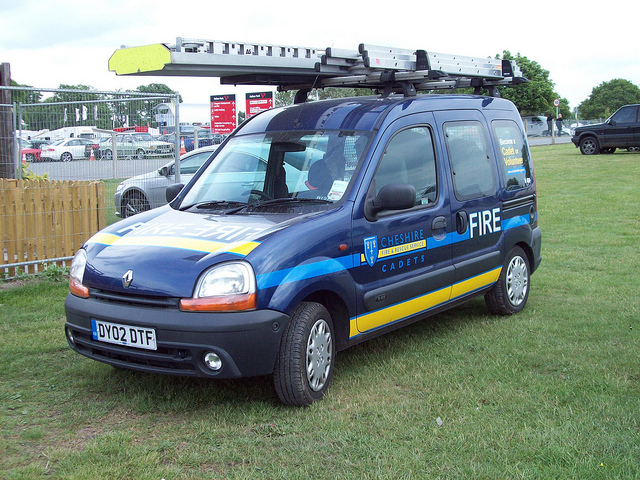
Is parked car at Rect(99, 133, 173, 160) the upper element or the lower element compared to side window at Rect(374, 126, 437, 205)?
upper

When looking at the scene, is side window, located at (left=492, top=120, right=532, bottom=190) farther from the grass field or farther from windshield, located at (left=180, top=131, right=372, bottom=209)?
windshield, located at (left=180, top=131, right=372, bottom=209)

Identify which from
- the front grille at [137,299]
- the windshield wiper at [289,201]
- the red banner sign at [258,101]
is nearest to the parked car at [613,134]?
the red banner sign at [258,101]

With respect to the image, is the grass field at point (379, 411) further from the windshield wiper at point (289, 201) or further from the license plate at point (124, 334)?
the windshield wiper at point (289, 201)

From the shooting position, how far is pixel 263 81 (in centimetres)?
612

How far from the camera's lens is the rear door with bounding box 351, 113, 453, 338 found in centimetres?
482

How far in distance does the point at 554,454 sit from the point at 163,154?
7.12 meters

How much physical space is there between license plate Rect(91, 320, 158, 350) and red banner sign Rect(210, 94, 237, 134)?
15.5 meters

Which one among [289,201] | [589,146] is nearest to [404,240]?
[289,201]

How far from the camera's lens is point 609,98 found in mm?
86062

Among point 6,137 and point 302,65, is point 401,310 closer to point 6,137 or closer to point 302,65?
point 302,65

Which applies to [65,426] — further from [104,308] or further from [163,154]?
[163,154]

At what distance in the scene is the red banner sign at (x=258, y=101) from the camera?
59.5 feet

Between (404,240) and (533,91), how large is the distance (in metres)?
55.0

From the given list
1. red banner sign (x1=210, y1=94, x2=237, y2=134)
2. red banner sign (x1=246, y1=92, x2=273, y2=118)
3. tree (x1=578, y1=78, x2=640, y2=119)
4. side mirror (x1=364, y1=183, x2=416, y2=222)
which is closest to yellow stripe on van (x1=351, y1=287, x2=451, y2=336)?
side mirror (x1=364, y1=183, x2=416, y2=222)
